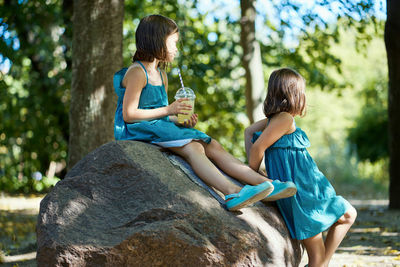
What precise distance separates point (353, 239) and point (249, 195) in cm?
325

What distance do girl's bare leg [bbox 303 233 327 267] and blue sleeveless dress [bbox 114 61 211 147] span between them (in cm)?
107

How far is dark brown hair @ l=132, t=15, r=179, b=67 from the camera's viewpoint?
3.76 metres

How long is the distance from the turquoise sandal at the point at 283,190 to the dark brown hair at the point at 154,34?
Answer: 1.40 metres

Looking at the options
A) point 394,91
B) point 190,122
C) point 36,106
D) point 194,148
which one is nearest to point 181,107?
point 190,122

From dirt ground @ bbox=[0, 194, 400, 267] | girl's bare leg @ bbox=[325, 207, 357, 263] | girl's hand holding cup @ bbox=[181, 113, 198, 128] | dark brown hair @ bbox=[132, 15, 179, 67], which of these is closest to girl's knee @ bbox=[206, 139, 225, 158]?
girl's hand holding cup @ bbox=[181, 113, 198, 128]

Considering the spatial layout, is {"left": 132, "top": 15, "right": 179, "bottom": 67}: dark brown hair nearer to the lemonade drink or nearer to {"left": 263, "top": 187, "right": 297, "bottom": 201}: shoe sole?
the lemonade drink

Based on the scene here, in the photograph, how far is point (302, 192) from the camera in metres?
3.54

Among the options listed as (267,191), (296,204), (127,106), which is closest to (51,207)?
(127,106)

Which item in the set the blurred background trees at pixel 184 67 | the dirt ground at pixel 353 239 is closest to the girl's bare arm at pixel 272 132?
the dirt ground at pixel 353 239

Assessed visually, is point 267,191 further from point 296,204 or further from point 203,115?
point 203,115

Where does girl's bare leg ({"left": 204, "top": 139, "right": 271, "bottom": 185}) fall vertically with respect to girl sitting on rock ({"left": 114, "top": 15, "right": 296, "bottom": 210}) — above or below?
below

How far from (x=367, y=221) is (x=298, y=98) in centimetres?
418

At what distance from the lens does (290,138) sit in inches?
144

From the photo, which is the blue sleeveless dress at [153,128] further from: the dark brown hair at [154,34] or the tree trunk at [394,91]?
the tree trunk at [394,91]
